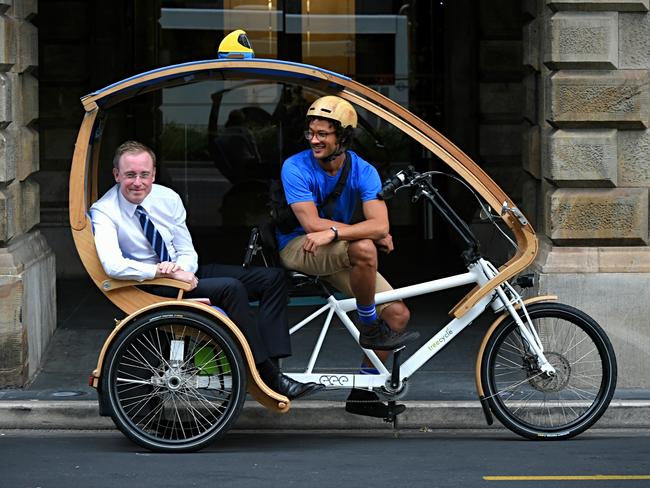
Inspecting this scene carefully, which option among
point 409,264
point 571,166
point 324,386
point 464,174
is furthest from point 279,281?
point 409,264

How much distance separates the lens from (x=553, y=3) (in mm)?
8719

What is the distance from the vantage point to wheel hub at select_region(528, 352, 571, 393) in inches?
292

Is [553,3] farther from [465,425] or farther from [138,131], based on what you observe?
[138,131]

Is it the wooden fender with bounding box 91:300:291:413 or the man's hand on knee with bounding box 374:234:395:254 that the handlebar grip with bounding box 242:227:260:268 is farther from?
the man's hand on knee with bounding box 374:234:395:254

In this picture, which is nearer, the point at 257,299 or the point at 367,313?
the point at 367,313

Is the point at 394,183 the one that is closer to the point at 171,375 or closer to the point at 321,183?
the point at 321,183

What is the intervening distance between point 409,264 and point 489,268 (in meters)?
6.09

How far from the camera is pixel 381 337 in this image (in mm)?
7297

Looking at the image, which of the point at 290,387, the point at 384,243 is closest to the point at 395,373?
the point at 290,387

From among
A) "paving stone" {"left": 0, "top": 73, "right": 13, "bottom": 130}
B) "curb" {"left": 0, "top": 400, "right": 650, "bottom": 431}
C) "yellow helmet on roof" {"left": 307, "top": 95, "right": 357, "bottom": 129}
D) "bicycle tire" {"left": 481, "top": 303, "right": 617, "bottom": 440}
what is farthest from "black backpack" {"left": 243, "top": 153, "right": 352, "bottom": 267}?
"paving stone" {"left": 0, "top": 73, "right": 13, "bottom": 130}

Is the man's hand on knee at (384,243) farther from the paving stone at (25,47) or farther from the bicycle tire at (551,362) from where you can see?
the paving stone at (25,47)

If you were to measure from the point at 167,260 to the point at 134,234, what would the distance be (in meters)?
0.22

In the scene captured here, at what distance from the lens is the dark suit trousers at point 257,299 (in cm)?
718

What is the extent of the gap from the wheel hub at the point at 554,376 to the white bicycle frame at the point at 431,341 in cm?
5
